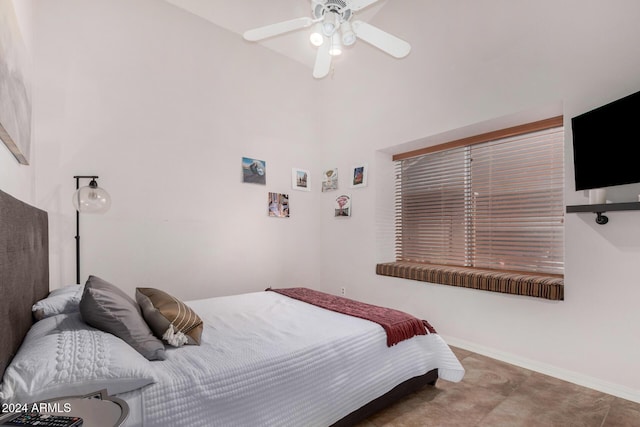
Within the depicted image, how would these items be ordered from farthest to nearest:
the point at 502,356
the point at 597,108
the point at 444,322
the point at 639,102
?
the point at 444,322, the point at 502,356, the point at 597,108, the point at 639,102

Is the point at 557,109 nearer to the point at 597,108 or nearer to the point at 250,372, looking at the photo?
the point at 597,108

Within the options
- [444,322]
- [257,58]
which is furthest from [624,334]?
[257,58]

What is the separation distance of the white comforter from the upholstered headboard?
1.71ft

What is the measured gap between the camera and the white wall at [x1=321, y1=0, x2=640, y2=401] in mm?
2107

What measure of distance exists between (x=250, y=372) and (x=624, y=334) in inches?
92.4

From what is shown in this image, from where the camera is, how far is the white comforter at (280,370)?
4.09ft

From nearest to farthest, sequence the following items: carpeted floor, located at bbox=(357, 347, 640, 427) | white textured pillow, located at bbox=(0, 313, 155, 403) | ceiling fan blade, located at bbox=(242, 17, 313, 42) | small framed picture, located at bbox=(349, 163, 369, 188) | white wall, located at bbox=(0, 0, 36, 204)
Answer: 1. white textured pillow, located at bbox=(0, 313, 155, 403)
2. white wall, located at bbox=(0, 0, 36, 204)
3. carpeted floor, located at bbox=(357, 347, 640, 427)
4. ceiling fan blade, located at bbox=(242, 17, 313, 42)
5. small framed picture, located at bbox=(349, 163, 369, 188)

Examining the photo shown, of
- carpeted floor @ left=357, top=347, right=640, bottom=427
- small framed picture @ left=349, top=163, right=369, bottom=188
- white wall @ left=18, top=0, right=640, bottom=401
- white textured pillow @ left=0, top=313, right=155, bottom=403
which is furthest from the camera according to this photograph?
small framed picture @ left=349, top=163, right=369, bottom=188

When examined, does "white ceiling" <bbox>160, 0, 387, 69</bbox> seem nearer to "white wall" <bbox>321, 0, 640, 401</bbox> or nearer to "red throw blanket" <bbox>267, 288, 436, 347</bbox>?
"white wall" <bbox>321, 0, 640, 401</bbox>

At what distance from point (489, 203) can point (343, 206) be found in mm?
1634

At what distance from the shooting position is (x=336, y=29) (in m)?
2.01

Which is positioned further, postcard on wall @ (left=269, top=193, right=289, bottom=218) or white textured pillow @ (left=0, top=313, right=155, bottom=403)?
postcard on wall @ (left=269, top=193, right=289, bottom=218)

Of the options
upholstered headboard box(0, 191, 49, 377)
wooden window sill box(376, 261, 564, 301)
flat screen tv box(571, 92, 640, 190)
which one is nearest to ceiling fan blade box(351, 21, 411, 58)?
flat screen tv box(571, 92, 640, 190)

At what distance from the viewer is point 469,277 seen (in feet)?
9.15
